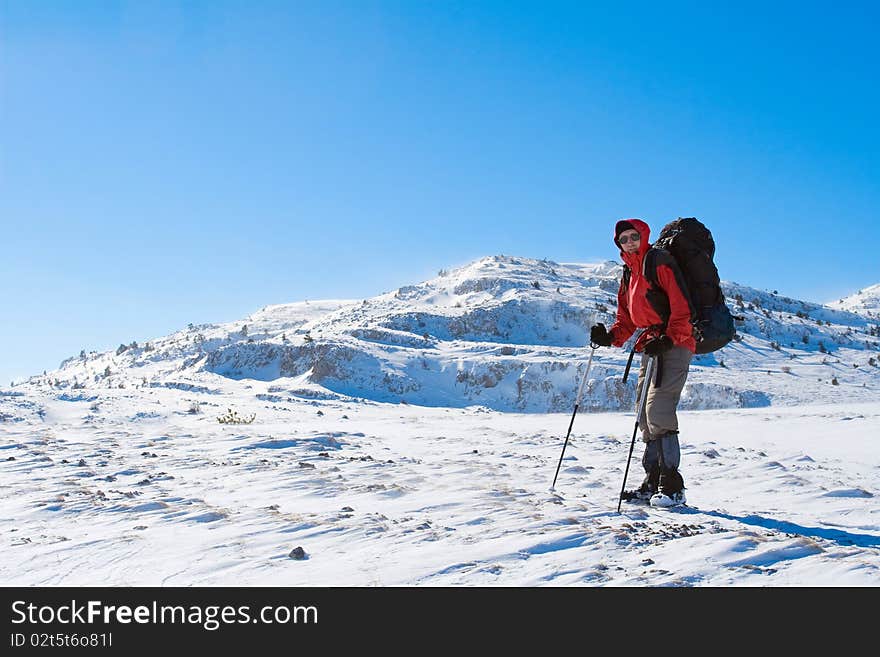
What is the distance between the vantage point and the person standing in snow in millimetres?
4555

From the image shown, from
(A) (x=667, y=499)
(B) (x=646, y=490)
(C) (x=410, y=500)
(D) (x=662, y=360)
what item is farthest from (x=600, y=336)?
(C) (x=410, y=500)

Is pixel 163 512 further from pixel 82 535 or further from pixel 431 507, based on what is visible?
pixel 431 507

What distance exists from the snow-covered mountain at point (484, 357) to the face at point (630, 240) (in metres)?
14.5

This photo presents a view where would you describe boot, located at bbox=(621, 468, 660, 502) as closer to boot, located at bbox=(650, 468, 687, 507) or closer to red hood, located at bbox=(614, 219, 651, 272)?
boot, located at bbox=(650, 468, 687, 507)

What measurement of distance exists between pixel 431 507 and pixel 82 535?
2.17m

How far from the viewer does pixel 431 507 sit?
4137 millimetres

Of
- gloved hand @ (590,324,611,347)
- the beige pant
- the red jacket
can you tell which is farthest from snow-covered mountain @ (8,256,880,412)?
the beige pant

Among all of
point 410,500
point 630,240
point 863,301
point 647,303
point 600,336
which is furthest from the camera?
point 863,301

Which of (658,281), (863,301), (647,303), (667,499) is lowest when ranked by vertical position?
(667,499)

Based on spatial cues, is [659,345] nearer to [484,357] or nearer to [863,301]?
[484,357]

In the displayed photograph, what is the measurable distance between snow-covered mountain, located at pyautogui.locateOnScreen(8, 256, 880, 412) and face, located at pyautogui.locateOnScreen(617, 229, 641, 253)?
1447 centimetres

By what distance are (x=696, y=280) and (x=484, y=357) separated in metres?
21.0

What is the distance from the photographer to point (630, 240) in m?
5.05
